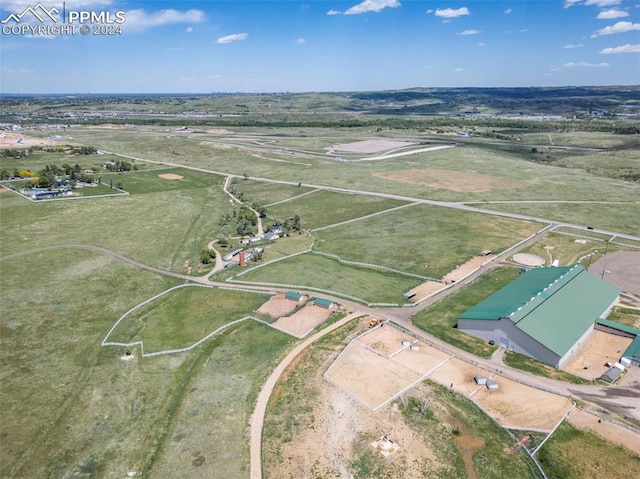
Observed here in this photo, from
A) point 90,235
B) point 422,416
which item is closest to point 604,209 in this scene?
point 422,416

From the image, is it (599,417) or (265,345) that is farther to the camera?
(265,345)

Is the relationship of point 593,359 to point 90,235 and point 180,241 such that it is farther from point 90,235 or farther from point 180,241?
point 90,235

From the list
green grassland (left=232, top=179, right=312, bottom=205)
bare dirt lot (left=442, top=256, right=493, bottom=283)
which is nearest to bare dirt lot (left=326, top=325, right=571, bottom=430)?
bare dirt lot (left=442, top=256, right=493, bottom=283)

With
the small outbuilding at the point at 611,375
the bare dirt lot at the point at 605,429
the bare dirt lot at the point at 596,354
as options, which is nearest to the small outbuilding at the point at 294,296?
the bare dirt lot at the point at 596,354

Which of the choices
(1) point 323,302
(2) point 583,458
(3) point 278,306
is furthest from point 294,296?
(2) point 583,458

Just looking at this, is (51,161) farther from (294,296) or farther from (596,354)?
(596,354)

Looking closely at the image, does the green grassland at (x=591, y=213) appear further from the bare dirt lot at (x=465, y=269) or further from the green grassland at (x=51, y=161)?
the green grassland at (x=51, y=161)
